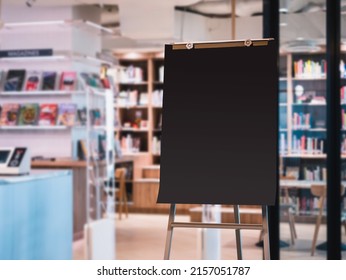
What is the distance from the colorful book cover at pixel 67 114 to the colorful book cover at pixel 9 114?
69cm

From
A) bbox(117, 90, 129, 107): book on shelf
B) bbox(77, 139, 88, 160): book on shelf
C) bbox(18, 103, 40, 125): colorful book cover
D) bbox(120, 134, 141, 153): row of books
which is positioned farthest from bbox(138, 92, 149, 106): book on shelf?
bbox(18, 103, 40, 125): colorful book cover

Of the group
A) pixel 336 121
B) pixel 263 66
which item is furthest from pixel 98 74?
pixel 263 66

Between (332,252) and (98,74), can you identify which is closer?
(332,252)

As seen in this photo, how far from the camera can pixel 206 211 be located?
684cm

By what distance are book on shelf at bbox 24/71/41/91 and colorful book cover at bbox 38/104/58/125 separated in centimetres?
29

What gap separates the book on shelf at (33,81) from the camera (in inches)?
376

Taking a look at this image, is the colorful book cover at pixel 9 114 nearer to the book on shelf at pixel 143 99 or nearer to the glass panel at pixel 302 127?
the book on shelf at pixel 143 99

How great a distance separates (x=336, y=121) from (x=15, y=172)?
2.60 meters

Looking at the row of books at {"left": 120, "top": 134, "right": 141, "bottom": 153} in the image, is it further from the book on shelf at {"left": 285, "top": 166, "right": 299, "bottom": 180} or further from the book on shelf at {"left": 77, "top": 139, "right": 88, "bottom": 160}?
the book on shelf at {"left": 285, "top": 166, "right": 299, "bottom": 180}

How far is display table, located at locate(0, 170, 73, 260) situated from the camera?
5.20m

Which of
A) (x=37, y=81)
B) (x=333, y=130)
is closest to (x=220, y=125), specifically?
(x=333, y=130)

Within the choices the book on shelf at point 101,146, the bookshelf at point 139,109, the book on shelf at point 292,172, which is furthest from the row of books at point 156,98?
the book on shelf at point 292,172
